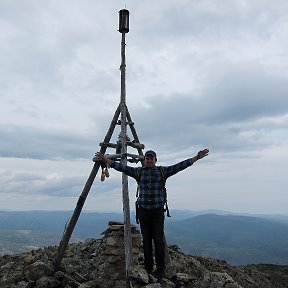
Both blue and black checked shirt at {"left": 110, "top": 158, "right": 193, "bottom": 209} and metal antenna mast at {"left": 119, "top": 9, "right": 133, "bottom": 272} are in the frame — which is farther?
metal antenna mast at {"left": 119, "top": 9, "right": 133, "bottom": 272}

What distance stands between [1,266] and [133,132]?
652cm

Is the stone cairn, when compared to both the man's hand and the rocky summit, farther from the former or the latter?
the man's hand

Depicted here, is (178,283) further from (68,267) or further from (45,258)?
(45,258)

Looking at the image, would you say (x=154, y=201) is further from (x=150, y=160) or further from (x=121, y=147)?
(x=121, y=147)

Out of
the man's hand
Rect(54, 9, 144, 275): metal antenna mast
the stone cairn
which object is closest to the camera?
the man's hand

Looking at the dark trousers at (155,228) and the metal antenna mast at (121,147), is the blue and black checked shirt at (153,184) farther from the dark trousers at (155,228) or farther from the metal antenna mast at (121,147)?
the metal antenna mast at (121,147)

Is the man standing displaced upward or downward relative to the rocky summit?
upward

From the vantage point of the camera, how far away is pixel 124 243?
9.84 metres

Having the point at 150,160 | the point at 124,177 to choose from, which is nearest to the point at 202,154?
the point at 150,160

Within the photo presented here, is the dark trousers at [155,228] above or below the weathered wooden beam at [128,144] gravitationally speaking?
below

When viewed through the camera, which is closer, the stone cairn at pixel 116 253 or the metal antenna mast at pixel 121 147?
the stone cairn at pixel 116 253

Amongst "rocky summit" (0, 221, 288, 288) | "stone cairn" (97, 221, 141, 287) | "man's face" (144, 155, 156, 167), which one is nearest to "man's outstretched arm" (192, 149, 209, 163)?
"man's face" (144, 155, 156, 167)

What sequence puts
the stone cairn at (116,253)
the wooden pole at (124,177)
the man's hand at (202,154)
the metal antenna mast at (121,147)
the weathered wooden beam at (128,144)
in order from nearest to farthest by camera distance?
the man's hand at (202,154), the wooden pole at (124,177), the stone cairn at (116,253), the metal antenna mast at (121,147), the weathered wooden beam at (128,144)

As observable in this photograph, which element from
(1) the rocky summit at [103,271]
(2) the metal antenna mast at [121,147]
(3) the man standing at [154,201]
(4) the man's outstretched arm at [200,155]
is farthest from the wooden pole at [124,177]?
(4) the man's outstretched arm at [200,155]
